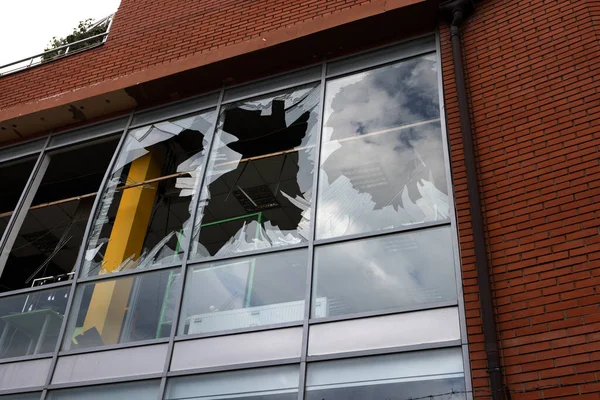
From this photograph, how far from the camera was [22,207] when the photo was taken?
8844mm

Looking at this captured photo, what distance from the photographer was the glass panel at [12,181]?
9.83 m

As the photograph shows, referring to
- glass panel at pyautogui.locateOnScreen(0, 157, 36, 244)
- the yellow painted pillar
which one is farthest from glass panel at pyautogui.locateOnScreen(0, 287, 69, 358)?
glass panel at pyautogui.locateOnScreen(0, 157, 36, 244)

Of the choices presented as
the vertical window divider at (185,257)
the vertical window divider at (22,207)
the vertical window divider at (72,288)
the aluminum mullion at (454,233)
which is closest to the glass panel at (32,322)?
the vertical window divider at (72,288)

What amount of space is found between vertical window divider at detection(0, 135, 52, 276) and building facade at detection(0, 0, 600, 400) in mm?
45

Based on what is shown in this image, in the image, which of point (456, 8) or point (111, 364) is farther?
point (456, 8)

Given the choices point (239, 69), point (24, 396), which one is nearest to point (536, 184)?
point (239, 69)

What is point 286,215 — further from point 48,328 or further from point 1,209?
point 1,209

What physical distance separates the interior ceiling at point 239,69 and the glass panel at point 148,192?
47 centimetres

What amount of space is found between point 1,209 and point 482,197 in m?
8.84

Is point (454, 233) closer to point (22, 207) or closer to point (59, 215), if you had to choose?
point (22, 207)

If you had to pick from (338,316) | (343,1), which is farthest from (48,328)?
(343,1)

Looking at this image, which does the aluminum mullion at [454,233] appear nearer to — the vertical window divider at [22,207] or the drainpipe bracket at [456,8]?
the drainpipe bracket at [456,8]

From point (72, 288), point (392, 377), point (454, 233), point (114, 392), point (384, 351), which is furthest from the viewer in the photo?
point (72, 288)

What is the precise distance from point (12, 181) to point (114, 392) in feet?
17.4
